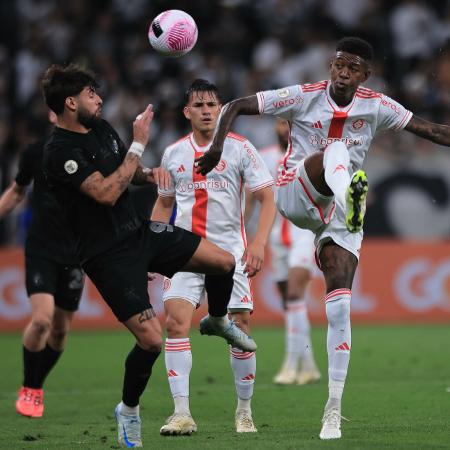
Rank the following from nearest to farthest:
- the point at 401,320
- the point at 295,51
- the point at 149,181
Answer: the point at 149,181 < the point at 401,320 < the point at 295,51

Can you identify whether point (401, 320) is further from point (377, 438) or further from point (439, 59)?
point (377, 438)

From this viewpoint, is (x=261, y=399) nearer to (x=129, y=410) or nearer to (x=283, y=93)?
(x=129, y=410)

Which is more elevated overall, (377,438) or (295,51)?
(295,51)

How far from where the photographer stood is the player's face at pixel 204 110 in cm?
814

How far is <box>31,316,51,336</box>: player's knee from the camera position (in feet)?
28.8

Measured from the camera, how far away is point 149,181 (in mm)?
7457

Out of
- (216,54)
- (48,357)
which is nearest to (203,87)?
(48,357)

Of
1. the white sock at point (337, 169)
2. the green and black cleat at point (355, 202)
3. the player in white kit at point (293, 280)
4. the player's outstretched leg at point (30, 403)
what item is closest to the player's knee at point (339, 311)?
the green and black cleat at point (355, 202)

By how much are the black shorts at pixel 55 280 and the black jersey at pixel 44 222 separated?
0.07m

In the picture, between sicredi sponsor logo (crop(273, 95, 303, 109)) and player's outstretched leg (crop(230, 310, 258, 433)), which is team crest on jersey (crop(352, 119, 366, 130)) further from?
player's outstretched leg (crop(230, 310, 258, 433))

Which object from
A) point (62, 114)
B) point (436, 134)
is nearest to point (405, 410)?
point (436, 134)

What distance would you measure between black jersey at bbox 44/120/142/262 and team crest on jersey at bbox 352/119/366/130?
1.64 m

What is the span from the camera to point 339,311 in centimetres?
703

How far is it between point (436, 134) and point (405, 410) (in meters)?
2.41
